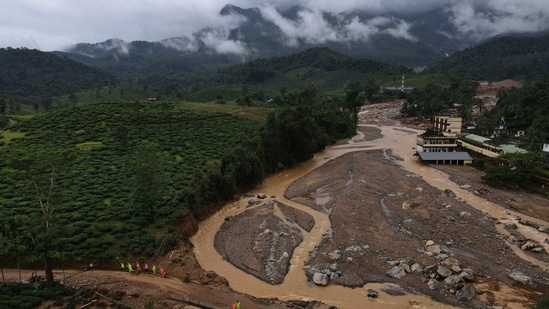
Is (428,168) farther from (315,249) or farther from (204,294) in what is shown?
(204,294)

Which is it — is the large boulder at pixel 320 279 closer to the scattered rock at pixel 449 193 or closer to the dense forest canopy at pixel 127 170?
the dense forest canopy at pixel 127 170

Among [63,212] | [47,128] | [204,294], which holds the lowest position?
[204,294]


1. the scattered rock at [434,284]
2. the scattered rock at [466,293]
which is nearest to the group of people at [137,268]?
the scattered rock at [434,284]

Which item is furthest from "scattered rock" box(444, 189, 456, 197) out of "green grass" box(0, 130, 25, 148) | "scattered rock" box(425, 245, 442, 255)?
"green grass" box(0, 130, 25, 148)

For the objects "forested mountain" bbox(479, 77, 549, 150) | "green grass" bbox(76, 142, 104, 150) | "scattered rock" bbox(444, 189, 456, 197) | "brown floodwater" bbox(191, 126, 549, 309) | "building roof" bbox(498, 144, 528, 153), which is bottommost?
"brown floodwater" bbox(191, 126, 549, 309)

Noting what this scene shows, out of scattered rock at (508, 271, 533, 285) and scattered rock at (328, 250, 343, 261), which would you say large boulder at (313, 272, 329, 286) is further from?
scattered rock at (508, 271, 533, 285)

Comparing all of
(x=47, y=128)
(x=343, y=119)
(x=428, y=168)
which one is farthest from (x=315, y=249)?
(x=343, y=119)
